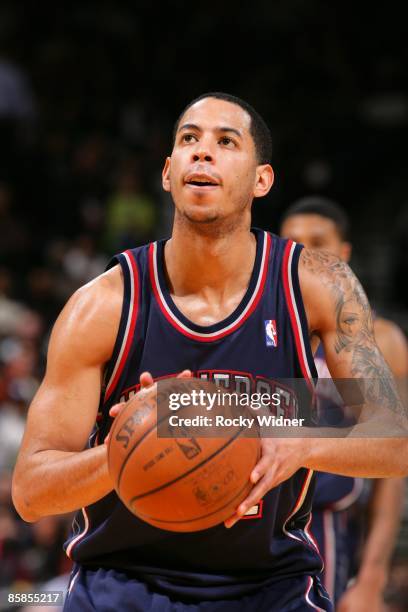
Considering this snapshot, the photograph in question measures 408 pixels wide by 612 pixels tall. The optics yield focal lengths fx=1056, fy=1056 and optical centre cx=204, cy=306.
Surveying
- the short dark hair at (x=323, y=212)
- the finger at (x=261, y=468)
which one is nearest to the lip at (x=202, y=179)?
the finger at (x=261, y=468)

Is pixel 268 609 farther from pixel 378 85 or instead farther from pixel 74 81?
pixel 378 85

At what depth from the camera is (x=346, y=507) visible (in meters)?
5.14

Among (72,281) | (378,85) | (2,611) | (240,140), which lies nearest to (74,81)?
(72,281)

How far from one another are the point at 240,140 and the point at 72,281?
6617 millimetres

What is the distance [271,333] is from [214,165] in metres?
0.59

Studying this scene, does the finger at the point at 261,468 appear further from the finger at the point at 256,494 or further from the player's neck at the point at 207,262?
the player's neck at the point at 207,262

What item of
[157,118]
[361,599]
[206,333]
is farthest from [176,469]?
[157,118]

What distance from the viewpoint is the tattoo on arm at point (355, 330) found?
3482 mm

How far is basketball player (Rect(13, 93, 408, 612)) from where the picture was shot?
3.37m

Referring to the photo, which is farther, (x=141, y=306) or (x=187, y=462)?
(x=141, y=306)

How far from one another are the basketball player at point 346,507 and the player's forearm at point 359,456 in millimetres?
1538

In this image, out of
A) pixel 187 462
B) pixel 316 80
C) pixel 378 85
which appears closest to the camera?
pixel 187 462

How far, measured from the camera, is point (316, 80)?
1079 centimetres

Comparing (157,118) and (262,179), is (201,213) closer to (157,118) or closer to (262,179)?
(262,179)
